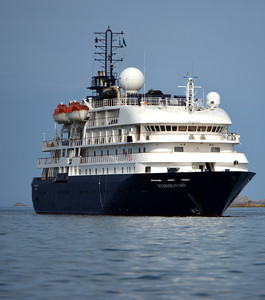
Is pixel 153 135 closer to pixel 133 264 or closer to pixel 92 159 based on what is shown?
pixel 92 159

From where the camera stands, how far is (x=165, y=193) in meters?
54.3

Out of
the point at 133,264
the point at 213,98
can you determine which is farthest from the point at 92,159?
the point at 133,264

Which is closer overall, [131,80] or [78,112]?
[78,112]

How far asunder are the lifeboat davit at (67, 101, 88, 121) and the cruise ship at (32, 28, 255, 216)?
4cm

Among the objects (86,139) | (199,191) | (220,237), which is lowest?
(220,237)

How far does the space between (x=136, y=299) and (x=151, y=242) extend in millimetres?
14680

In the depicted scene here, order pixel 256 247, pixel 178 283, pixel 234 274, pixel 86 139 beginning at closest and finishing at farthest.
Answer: pixel 178 283
pixel 234 274
pixel 256 247
pixel 86 139

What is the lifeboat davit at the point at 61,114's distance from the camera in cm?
7019

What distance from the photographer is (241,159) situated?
58.3 m

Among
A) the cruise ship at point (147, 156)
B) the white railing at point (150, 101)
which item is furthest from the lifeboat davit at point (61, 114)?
the white railing at point (150, 101)

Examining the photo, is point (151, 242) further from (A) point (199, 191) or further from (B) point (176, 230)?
(A) point (199, 191)

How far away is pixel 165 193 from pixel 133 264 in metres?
28.4

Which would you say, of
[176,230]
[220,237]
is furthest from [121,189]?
[220,237]

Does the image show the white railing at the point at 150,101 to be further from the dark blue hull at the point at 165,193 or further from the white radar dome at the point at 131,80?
the dark blue hull at the point at 165,193
